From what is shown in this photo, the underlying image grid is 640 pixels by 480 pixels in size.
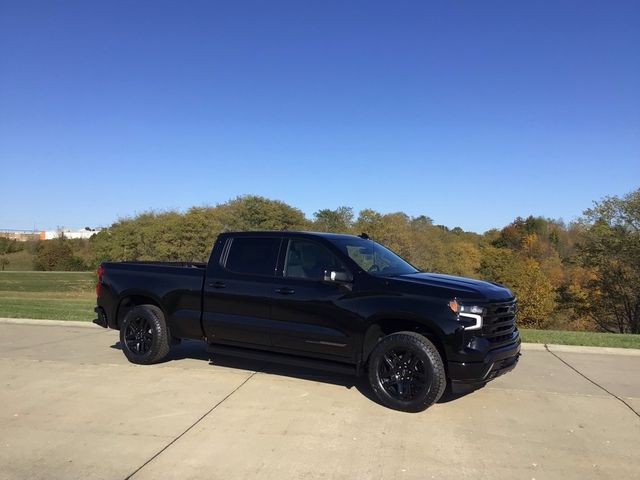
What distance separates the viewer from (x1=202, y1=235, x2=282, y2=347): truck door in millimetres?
6504

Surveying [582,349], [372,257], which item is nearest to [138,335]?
[372,257]

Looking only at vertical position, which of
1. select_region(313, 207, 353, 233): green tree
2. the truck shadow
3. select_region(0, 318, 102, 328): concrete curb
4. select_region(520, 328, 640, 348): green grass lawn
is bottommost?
select_region(520, 328, 640, 348): green grass lawn

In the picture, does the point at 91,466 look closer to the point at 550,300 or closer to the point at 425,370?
the point at 425,370

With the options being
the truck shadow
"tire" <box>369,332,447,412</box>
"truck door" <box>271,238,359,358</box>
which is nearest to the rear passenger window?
"truck door" <box>271,238,359,358</box>

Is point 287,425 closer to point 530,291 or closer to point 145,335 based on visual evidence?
point 145,335

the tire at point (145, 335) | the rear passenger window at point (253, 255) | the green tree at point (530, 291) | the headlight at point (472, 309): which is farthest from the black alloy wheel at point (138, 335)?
the green tree at point (530, 291)

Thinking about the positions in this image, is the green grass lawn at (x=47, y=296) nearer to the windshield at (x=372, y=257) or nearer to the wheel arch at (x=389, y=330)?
the windshield at (x=372, y=257)

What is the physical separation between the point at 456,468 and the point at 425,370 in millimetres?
1301

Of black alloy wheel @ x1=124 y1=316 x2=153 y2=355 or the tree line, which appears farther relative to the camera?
the tree line

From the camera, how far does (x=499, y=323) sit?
572 centimetres

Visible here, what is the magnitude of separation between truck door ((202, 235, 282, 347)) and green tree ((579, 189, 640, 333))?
34331 mm

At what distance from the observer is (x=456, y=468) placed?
4242 mm

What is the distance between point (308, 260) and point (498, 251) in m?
61.1

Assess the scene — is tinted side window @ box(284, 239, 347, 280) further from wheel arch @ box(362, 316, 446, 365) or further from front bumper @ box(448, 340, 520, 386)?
front bumper @ box(448, 340, 520, 386)
